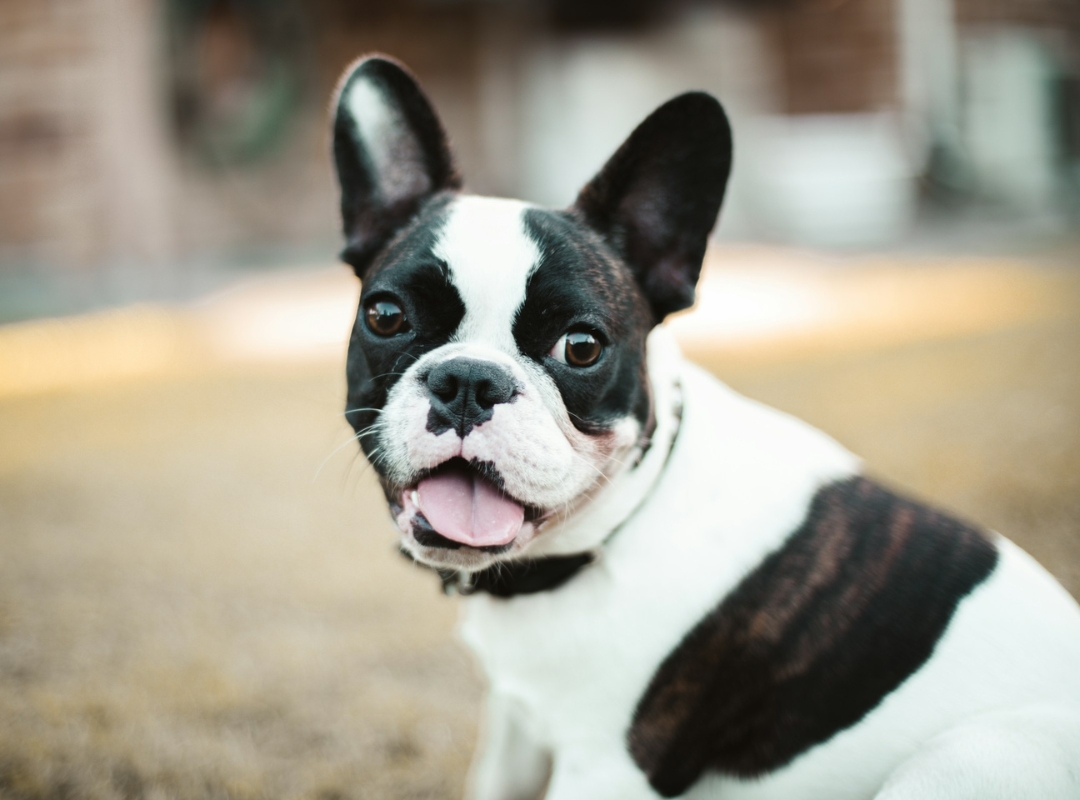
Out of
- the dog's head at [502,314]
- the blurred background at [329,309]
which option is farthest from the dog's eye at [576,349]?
the blurred background at [329,309]

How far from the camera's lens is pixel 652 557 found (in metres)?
1.67

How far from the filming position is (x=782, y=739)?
5.39ft

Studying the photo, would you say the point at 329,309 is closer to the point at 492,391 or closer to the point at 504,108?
the point at 504,108

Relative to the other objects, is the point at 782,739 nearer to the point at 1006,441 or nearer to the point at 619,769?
the point at 619,769

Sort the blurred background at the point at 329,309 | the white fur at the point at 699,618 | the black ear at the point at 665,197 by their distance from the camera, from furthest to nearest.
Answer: the blurred background at the point at 329,309
the black ear at the point at 665,197
the white fur at the point at 699,618

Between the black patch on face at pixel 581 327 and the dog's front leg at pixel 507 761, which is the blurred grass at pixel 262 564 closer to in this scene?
the dog's front leg at pixel 507 761

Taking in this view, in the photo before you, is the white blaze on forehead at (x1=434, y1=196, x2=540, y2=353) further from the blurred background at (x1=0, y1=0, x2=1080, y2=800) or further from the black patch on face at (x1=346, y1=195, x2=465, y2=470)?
the blurred background at (x1=0, y1=0, x2=1080, y2=800)

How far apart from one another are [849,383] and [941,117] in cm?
1029

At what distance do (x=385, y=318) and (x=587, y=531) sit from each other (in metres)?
0.57

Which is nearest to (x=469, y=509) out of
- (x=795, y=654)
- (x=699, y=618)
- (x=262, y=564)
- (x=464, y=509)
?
(x=464, y=509)

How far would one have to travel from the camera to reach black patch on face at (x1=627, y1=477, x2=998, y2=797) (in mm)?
1618

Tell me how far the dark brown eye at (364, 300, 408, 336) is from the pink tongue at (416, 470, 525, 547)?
311mm

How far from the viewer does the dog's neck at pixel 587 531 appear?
1.71 m

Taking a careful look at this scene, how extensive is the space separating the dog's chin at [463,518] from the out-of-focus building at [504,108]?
25.0ft
